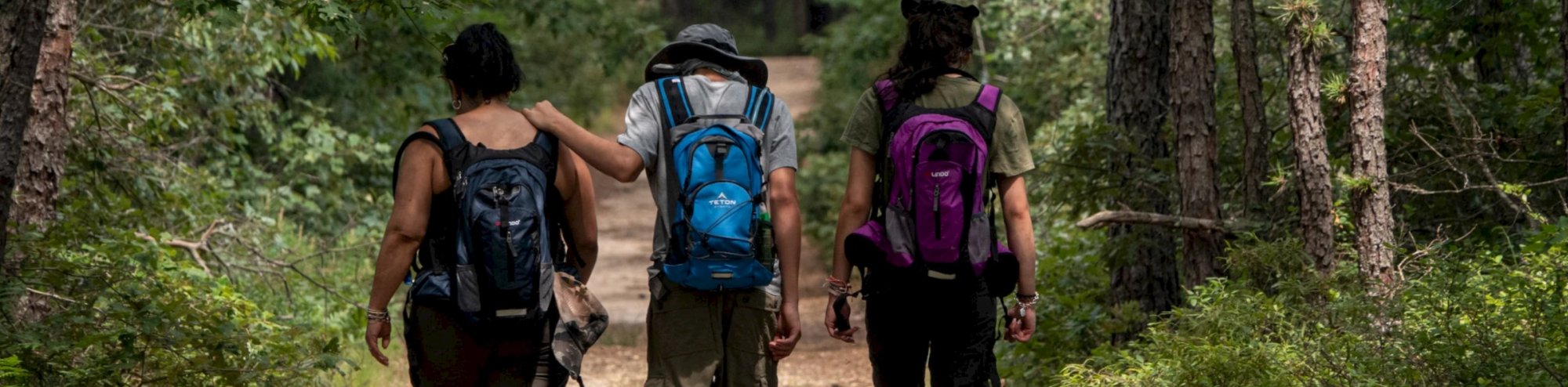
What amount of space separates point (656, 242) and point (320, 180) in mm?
8780

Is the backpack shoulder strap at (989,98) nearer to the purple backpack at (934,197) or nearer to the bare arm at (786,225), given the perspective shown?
the purple backpack at (934,197)

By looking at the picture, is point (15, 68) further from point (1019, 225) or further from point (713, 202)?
point (1019, 225)

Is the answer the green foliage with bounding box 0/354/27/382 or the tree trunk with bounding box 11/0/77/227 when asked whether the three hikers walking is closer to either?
the green foliage with bounding box 0/354/27/382

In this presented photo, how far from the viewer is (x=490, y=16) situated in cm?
1482

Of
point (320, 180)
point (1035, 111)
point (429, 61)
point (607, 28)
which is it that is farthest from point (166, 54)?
point (1035, 111)

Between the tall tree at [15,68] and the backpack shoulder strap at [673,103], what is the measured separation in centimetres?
266

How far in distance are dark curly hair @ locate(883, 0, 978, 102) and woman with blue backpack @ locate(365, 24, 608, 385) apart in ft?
3.45

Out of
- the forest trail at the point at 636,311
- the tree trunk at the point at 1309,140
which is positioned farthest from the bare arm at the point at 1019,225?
the forest trail at the point at 636,311

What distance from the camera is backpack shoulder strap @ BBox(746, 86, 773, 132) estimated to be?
4.30m

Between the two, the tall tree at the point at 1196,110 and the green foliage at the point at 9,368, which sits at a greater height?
the tall tree at the point at 1196,110

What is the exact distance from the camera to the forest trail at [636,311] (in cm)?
928

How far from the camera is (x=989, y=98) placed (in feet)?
14.5

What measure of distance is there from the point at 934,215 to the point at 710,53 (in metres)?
0.85

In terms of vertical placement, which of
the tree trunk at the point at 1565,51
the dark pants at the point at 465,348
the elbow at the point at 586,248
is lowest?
the dark pants at the point at 465,348
